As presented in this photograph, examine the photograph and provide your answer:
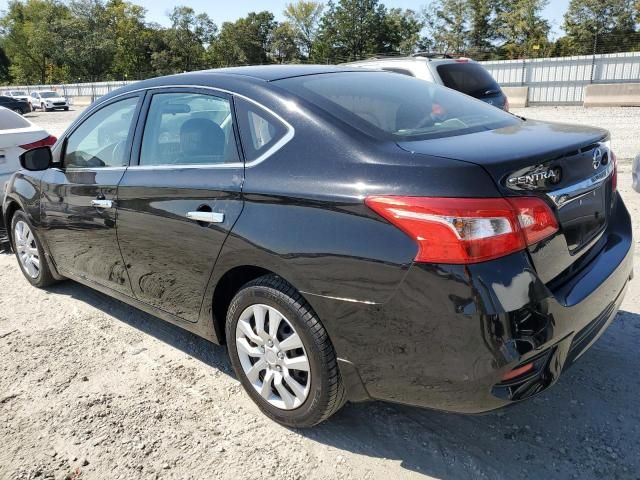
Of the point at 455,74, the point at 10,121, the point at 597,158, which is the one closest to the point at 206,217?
the point at 597,158

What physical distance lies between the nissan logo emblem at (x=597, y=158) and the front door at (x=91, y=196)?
258 centimetres

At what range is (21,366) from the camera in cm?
356

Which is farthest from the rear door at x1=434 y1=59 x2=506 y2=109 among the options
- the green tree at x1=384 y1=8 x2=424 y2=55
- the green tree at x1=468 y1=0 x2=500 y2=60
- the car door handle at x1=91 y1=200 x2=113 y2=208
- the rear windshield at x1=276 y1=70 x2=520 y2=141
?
the green tree at x1=384 y1=8 x2=424 y2=55

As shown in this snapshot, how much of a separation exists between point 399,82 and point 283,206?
1315mm

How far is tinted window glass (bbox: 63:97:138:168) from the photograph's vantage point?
11.7 ft


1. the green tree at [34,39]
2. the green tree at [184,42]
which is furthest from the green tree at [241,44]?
the green tree at [34,39]

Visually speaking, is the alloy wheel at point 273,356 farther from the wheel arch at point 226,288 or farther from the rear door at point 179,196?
the rear door at point 179,196

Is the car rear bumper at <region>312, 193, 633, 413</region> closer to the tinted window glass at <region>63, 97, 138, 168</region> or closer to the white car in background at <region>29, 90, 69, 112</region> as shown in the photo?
the tinted window glass at <region>63, 97, 138, 168</region>

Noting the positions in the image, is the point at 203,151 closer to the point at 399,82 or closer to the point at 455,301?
the point at 399,82

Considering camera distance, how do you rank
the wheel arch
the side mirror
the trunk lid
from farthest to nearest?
the side mirror, the wheel arch, the trunk lid

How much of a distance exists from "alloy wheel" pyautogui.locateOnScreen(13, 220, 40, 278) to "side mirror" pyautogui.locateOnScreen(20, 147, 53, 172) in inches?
29.0

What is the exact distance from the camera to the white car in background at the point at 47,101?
37531 millimetres

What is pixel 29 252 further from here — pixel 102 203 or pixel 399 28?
pixel 399 28

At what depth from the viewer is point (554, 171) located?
222cm
